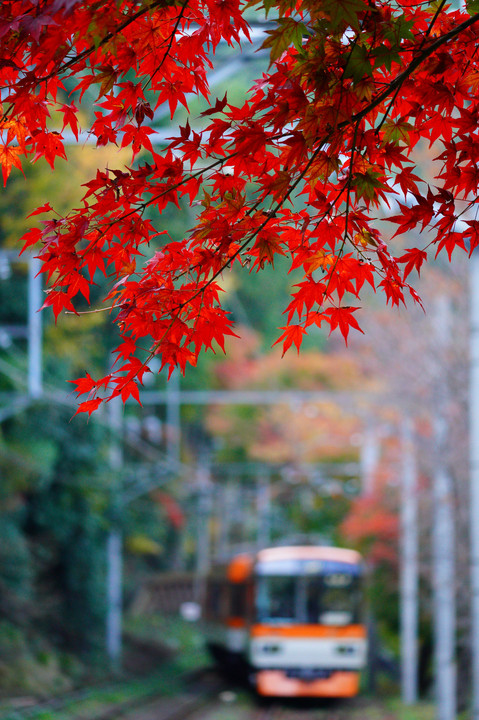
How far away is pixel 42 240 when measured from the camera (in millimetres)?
2734

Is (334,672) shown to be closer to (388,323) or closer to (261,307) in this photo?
(388,323)

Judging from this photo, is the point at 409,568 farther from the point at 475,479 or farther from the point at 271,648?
the point at 475,479

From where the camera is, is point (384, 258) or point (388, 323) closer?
point (384, 258)

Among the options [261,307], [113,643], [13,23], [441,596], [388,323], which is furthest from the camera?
[261,307]

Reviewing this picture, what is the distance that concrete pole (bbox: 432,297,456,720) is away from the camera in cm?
1276

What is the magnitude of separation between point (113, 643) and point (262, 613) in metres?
5.02

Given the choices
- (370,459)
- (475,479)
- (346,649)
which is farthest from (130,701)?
(475,479)

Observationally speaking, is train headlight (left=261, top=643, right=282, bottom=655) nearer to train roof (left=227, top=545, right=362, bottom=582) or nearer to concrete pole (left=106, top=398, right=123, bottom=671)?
train roof (left=227, top=545, right=362, bottom=582)

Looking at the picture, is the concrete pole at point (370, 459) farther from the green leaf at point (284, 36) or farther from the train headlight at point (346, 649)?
the green leaf at point (284, 36)

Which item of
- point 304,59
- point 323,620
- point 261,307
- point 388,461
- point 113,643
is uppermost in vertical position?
point 261,307

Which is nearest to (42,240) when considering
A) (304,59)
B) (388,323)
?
(304,59)

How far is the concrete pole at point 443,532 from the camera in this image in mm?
12758

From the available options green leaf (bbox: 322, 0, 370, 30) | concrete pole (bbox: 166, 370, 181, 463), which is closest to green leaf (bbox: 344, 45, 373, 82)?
green leaf (bbox: 322, 0, 370, 30)

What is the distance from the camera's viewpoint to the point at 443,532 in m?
13.5
